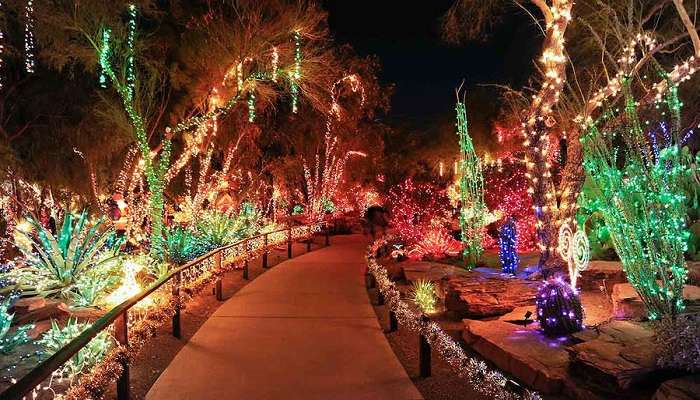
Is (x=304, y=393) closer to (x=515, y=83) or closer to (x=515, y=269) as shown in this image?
(x=515, y=269)

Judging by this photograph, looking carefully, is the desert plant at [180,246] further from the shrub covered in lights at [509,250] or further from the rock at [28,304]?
the shrub covered in lights at [509,250]

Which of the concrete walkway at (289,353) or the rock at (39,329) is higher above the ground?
the rock at (39,329)

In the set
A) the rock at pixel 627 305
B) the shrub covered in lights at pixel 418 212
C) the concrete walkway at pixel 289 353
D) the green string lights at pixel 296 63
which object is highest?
the green string lights at pixel 296 63

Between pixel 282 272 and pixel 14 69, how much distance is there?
403 inches

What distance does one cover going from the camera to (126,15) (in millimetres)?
13586

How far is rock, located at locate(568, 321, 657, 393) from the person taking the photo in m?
5.41

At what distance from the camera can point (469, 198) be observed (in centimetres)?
1555

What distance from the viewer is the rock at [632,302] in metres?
7.37

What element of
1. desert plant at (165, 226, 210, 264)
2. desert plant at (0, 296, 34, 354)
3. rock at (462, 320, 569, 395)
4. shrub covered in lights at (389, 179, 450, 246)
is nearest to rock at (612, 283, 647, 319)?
rock at (462, 320, 569, 395)

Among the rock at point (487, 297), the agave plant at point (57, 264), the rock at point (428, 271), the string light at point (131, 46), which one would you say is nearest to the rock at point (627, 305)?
the rock at point (487, 297)

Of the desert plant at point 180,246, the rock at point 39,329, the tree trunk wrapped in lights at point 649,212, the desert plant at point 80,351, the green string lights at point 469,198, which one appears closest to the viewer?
the desert plant at point 80,351

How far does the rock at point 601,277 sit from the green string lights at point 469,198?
3.63 m

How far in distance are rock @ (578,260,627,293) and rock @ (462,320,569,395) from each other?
2.84 m

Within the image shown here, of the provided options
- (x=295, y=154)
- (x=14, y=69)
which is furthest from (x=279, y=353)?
(x=295, y=154)
